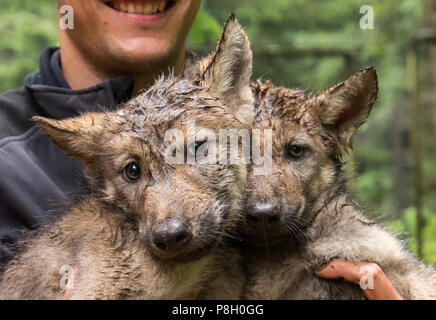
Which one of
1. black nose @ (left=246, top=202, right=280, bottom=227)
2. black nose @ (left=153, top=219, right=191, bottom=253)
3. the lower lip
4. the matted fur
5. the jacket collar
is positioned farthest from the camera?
the lower lip

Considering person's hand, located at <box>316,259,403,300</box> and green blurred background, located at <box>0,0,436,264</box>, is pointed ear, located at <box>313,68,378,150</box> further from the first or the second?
green blurred background, located at <box>0,0,436,264</box>

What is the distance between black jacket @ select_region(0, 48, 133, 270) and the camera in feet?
10.9

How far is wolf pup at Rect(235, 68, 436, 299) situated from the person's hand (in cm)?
3

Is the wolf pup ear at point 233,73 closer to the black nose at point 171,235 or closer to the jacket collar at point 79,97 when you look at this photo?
the jacket collar at point 79,97

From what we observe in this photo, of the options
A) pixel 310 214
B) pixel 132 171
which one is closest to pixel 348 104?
pixel 310 214

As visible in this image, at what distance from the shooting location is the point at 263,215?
112 inches

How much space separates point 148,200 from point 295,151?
1090mm

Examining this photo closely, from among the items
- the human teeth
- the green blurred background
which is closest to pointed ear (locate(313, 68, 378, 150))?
the human teeth

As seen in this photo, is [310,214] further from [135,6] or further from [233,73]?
[135,6]

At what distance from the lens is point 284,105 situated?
3.38 metres

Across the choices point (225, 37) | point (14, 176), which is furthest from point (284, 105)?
point (14, 176)

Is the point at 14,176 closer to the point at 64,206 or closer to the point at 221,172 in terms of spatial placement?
the point at 64,206
